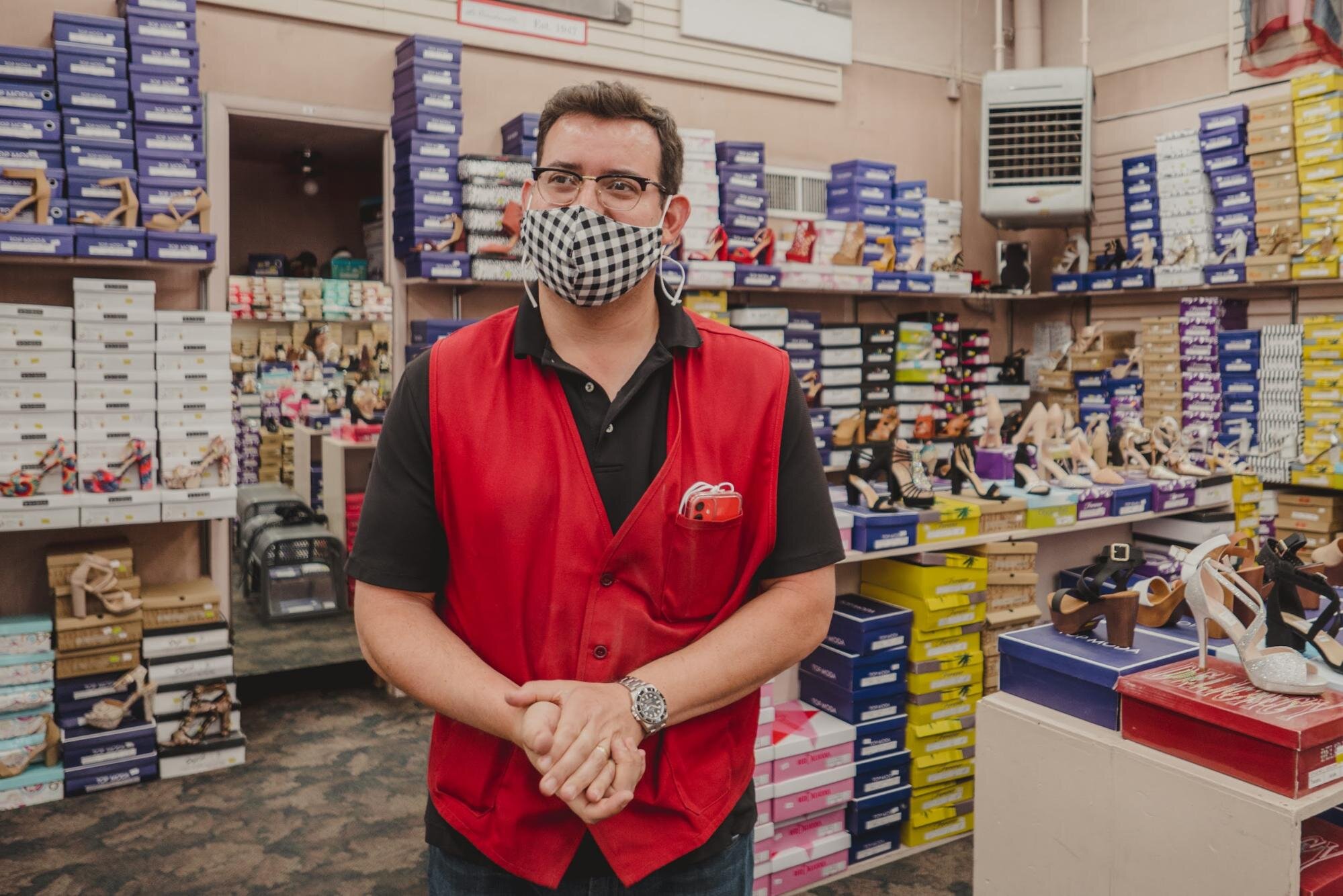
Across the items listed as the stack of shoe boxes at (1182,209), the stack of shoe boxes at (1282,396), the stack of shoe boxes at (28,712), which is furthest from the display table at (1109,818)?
the stack of shoe boxes at (1182,209)

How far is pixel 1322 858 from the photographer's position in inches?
75.7

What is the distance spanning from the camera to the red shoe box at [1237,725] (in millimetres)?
1702

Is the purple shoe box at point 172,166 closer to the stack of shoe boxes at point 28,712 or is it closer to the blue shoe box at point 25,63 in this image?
the blue shoe box at point 25,63

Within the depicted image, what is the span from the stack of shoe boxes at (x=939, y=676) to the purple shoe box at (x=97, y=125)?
126 inches

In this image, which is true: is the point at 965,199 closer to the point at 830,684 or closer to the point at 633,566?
the point at 830,684

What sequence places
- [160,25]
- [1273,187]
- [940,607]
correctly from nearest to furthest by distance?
[940,607]
[160,25]
[1273,187]

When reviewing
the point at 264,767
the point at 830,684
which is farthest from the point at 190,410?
the point at 830,684

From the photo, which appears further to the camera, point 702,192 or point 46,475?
point 702,192

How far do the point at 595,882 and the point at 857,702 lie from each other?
2048mm

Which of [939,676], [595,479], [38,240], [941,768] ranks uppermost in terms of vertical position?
[38,240]

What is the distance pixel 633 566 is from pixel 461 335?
1.24 feet

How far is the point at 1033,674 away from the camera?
2.20 meters

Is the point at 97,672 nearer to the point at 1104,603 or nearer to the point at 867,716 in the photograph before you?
the point at 867,716

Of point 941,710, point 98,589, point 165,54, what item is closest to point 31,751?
point 98,589
